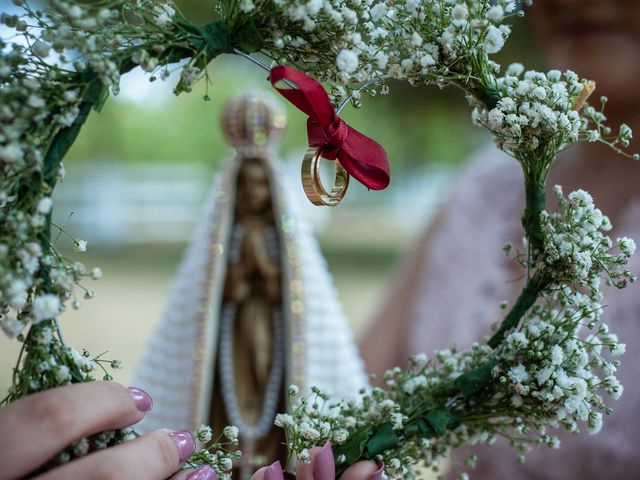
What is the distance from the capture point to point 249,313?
3.32 ft

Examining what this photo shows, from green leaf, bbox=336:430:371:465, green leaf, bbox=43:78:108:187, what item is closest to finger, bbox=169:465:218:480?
green leaf, bbox=336:430:371:465

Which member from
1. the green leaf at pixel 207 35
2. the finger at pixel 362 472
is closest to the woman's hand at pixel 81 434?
the finger at pixel 362 472

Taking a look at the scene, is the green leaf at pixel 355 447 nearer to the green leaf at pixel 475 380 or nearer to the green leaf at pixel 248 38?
the green leaf at pixel 475 380

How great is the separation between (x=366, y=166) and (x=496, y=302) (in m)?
0.82

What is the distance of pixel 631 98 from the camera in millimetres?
1109

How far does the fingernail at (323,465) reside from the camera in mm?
497

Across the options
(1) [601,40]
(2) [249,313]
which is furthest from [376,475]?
(1) [601,40]

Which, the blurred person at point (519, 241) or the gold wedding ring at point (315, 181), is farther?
the blurred person at point (519, 241)

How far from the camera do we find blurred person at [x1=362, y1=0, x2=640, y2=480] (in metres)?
1.03

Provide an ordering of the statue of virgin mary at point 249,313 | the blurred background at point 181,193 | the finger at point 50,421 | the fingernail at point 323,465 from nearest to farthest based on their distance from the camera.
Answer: the finger at point 50,421 → the fingernail at point 323,465 → the statue of virgin mary at point 249,313 → the blurred background at point 181,193

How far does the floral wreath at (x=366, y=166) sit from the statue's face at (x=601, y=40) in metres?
0.61

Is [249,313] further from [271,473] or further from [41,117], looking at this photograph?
[41,117]

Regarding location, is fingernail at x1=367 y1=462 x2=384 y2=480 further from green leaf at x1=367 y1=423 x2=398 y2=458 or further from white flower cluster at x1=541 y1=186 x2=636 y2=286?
white flower cluster at x1=541 y1=186 x2=636 y2=286

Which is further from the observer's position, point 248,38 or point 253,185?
point 253,185
